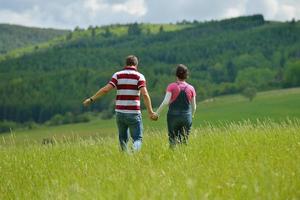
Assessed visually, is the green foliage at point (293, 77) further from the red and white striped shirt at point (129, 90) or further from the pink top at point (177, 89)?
the red and white striped shirt at point (129, 90)

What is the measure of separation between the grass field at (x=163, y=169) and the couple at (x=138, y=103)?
0.34 metres

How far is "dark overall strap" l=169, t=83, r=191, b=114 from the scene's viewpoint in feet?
34.6

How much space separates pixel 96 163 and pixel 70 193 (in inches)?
112

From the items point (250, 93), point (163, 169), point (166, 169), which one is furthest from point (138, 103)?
point (250, 93)

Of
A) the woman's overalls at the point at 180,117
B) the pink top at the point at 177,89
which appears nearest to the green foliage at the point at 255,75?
the pink top at the point at 177,89

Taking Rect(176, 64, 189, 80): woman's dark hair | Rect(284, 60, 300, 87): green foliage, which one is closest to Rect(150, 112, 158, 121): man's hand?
Rect(176, 64, 189, 80): woman's dark hair

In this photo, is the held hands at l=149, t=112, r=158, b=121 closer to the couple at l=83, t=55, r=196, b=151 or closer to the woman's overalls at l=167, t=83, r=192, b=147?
the couple at l=83, t=55, r=196, b=151

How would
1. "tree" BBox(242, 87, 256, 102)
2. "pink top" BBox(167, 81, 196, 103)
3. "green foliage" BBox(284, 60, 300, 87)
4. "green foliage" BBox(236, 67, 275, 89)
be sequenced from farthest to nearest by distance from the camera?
"green foliage" BBox(236, 67, 275, 89)
"green foliage" BBox(284, 60, 300, 87)
"tree" BBox(242, 87, 256, 102)
"pink top" BBox(167, 81, 196, 103)

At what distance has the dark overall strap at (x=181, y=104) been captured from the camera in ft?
34.6

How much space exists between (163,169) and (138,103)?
314 cm

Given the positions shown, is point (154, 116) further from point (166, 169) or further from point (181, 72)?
point (166, 169)

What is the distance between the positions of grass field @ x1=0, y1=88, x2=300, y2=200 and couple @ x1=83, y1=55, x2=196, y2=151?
0.34 m

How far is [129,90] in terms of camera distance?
34.2ft

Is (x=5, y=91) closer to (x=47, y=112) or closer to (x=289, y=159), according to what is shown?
(x=47, y=112)
